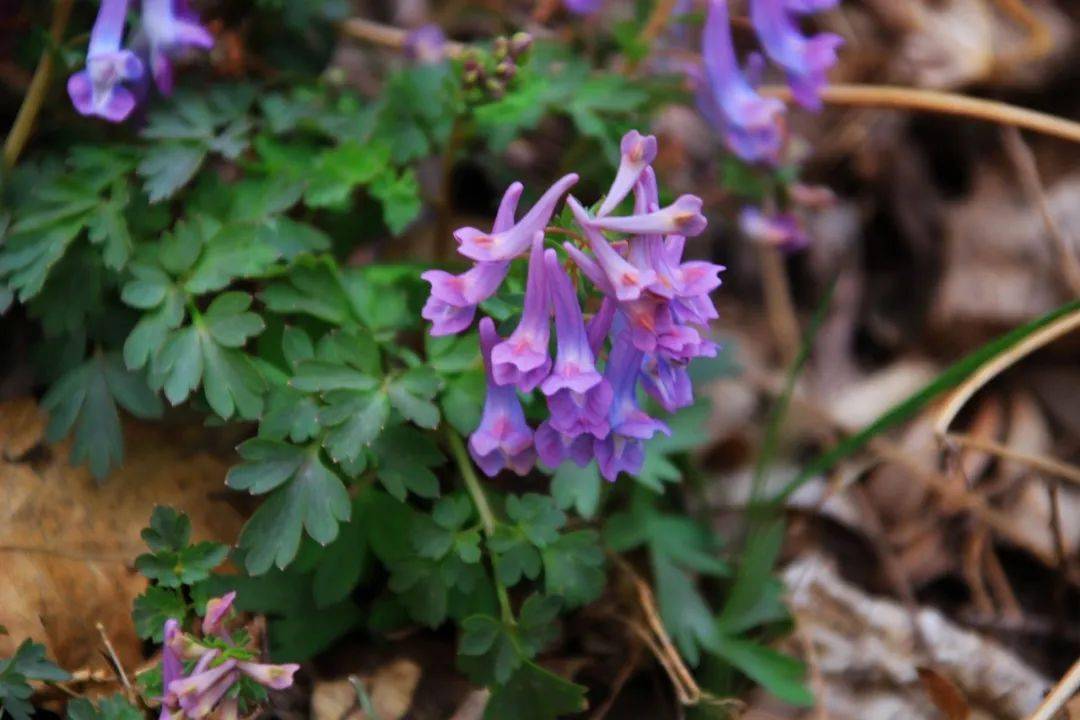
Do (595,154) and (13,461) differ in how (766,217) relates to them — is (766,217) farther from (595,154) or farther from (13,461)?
(13,461)

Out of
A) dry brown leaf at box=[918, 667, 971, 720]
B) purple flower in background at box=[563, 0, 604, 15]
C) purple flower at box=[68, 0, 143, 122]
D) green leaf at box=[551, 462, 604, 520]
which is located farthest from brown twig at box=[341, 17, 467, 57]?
dry brown leaf at box=[918, 667, 971, 720]

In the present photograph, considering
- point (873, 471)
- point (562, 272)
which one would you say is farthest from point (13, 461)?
point (873, 471)

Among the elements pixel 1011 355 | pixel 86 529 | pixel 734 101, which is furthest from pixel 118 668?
pixel 1011 355

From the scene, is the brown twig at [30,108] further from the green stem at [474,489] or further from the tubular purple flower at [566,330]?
the tubular purple flower at [566,330]

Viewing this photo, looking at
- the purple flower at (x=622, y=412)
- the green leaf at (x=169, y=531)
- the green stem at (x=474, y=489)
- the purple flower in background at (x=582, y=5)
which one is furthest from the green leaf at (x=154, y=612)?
the purple flower in background at (x=582, y=5)

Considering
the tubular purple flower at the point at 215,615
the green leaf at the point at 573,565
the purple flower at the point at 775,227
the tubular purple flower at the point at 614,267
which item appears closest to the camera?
the tubular purple flower at the point at 614,267

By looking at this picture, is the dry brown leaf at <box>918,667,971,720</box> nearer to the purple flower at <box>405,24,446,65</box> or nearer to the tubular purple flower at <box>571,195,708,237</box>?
the tubular purple flower at <box>571,195,708,237</box>
